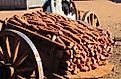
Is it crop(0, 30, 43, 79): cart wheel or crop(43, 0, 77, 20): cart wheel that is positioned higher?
crop(43, 0, 77, 20): cart wheel

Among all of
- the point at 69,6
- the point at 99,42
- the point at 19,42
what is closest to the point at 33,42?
the point at 19,42

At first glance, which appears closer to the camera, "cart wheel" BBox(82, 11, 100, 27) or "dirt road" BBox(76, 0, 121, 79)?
"dirt road" BBox(76, 0, 121, 79)

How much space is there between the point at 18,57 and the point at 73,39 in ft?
3.72

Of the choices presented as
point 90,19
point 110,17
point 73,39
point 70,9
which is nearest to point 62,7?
point 70,9

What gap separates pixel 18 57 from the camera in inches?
295

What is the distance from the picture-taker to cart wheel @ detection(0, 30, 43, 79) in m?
6.87

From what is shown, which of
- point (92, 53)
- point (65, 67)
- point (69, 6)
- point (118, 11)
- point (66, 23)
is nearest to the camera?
point (65, 67)

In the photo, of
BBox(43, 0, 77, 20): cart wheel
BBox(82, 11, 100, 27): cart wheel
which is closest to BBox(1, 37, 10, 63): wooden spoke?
BBox(43, 0, 77, 20): cart wheel

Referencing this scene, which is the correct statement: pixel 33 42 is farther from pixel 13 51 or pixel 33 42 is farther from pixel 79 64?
pixel 79 64

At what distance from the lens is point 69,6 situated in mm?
11531

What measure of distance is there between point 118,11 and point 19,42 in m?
18.6

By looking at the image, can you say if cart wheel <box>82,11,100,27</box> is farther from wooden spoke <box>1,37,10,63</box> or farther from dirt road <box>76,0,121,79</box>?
wooden spoke <box>1,37,10,63</box>

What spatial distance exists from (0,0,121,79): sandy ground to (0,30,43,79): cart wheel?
1674mm

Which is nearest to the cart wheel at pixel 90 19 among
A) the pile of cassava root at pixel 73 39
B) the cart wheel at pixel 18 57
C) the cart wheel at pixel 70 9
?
the cart wheel at pixel 70 9
